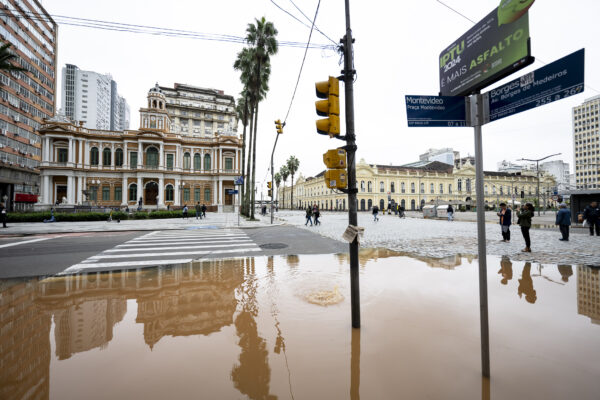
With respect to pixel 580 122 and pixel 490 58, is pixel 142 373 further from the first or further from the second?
pixel 580 122

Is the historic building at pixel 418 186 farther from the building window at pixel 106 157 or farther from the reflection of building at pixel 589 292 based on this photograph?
the reflection of building at pixel 589 292

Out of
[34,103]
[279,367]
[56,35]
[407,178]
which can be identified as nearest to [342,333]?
[279,367]

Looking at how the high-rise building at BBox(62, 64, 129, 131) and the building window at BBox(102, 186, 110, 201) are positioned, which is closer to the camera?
the building window at BBox(102, 186, 110, 201)

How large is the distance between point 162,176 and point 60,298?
42.2 metres

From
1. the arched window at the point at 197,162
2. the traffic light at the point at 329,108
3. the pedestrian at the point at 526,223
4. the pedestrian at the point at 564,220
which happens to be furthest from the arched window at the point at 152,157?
the pedestrian at the point at 564,220

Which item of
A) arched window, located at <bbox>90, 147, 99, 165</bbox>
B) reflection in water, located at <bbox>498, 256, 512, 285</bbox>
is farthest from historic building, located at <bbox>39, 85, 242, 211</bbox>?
reflection in water, located at <bbox>498, 256, 512, 285</bbox>

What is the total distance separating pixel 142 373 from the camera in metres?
2.61

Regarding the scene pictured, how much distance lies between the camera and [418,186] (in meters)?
68.9

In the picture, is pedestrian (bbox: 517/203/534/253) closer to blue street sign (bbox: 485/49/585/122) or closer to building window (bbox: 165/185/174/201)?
blue street sign (bbox: 485/49/585/122)

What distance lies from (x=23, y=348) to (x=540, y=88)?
595 centimetres

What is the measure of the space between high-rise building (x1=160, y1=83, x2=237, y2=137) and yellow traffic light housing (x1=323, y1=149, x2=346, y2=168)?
67.9 meters

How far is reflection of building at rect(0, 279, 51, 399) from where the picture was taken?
2.38 m

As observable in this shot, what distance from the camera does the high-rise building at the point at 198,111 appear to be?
6475 centimetres

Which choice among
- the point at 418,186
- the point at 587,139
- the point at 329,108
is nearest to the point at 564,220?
the point at 329,108
